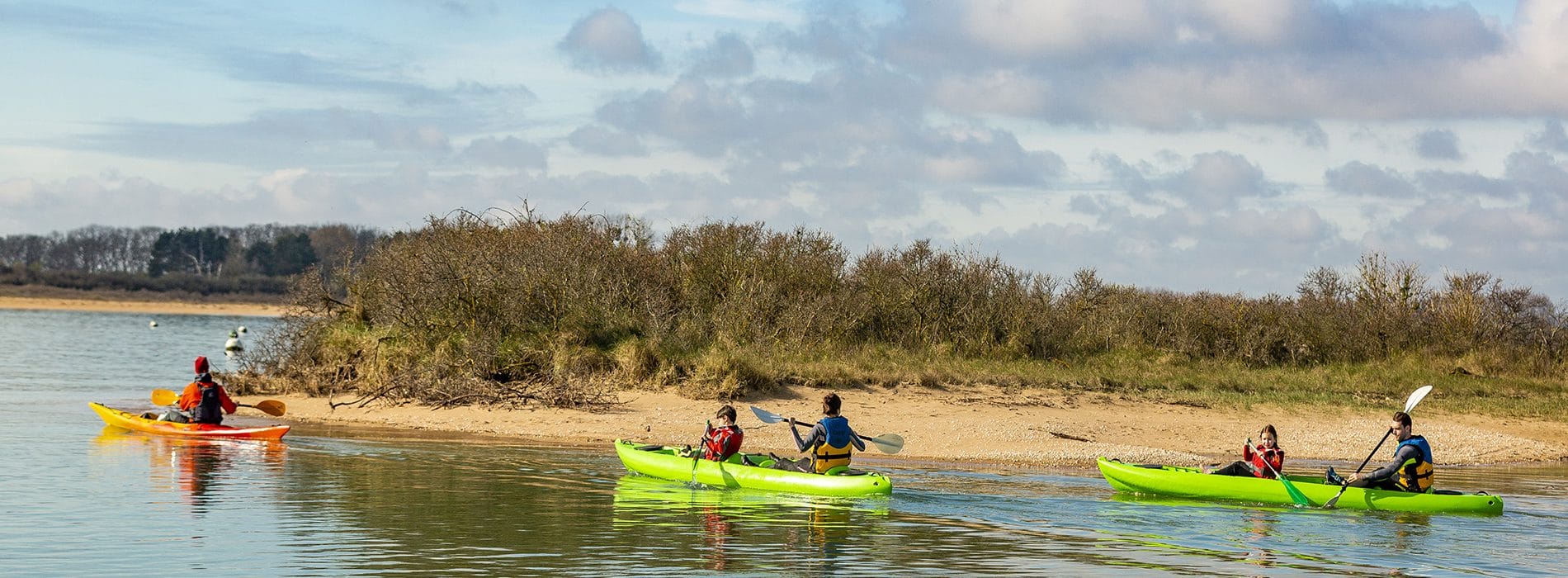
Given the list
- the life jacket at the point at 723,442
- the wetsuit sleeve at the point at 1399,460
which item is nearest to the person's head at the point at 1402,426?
the wetsuit sleeve at the point at 1399,460

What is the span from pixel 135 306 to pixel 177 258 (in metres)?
21.2

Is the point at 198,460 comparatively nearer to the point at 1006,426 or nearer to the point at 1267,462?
the point at 1006,426

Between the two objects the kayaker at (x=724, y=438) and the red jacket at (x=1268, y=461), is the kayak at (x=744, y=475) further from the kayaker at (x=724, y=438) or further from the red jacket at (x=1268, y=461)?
the red jacket at (x=1268, y=461)

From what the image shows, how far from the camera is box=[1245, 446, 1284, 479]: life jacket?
58.3 ft

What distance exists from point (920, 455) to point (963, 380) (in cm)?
613

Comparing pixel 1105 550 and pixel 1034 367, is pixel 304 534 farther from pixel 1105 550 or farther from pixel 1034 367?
pixel 1034 367

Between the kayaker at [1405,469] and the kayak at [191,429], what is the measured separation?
15.1 m

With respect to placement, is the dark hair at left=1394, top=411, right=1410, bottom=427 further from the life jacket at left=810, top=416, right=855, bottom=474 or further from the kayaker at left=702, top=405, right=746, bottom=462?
the kayaker at left=702, top=405, right=746, bottom=462

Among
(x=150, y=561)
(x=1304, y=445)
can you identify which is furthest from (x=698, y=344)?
(x=150, y=561)

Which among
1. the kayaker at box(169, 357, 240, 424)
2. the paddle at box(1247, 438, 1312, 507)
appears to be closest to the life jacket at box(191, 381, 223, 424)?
the kayaker at box(169, 357, 240, 424)

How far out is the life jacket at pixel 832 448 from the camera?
17047 mm

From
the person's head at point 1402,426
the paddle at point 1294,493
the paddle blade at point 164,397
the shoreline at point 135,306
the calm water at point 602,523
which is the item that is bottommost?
the calm water at point 602,523

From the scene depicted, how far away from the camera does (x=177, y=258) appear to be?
127500mm

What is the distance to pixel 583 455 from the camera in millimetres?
20484
